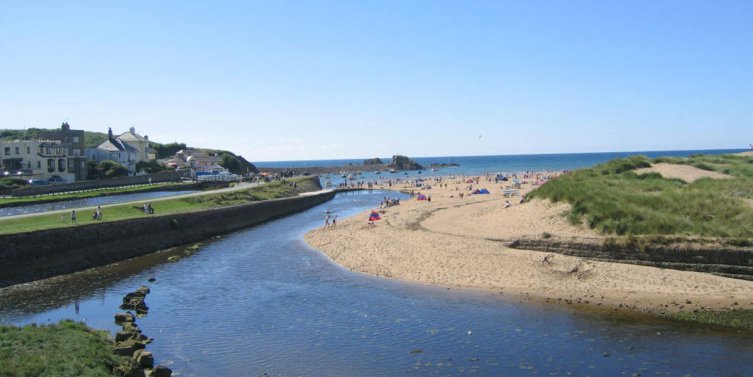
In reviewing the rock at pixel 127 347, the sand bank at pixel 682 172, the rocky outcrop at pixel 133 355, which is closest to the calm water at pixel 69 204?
the rocky outcrop at pixel 133 355

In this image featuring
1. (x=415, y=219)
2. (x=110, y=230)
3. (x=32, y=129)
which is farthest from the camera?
(x=32, y=129)

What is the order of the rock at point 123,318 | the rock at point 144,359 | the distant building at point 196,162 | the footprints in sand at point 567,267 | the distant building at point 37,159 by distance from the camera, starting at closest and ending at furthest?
the rock at point 144,359 < the rock at point 123,318 < the footprints in sand at point 567,267 < the distant building at point 37,159 < the distant building at point 196,162

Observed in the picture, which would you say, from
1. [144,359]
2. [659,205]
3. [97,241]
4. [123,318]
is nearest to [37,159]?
[97,241]

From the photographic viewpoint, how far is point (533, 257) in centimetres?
3244

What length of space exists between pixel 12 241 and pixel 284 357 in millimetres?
20656

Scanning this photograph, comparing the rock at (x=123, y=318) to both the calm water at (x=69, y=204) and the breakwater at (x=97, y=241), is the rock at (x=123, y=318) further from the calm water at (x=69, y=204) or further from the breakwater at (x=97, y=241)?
the calm water at (x=69, y=204)

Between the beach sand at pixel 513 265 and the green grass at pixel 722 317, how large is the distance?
0.68 meters

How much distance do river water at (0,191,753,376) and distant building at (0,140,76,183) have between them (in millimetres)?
57888

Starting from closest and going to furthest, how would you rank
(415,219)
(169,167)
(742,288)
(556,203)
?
1. (742,288)
2. (556,203)
3. (415,219)
4. (169,167)

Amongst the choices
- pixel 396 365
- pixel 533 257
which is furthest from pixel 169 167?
pixel 396 365

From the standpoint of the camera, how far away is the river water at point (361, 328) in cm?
1873

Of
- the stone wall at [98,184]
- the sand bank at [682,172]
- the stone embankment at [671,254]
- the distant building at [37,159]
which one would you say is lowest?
the stone embankment at [671,254]

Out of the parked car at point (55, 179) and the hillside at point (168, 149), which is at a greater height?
the hillside at point (168, 149)

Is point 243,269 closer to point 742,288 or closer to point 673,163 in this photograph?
point 742,288
